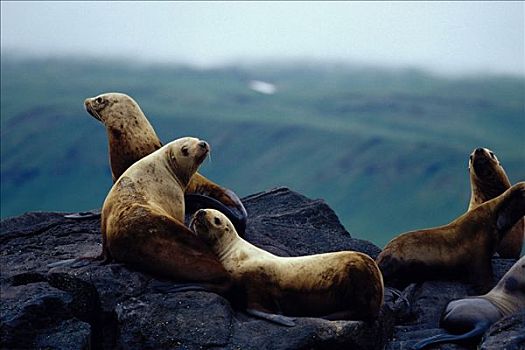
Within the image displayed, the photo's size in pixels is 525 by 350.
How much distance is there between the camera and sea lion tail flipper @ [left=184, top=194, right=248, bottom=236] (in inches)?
337

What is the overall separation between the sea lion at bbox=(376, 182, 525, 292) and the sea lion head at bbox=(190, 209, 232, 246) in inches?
81.7

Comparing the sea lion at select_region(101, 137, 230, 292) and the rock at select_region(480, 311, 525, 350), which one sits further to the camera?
the sea lion at select_region(101, 137, 230, 292)

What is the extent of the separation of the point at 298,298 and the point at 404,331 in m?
1.27

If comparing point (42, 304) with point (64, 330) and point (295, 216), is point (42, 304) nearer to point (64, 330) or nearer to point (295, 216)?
point (64, 330)

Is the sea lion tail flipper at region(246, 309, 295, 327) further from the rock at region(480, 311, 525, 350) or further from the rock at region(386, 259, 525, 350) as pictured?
the rock at region(480, 311, 525, 350)

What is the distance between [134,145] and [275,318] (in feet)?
8.96

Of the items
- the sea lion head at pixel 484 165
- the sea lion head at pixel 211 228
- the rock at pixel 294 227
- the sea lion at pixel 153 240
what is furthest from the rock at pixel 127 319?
the sea lion head at pixel 484 165

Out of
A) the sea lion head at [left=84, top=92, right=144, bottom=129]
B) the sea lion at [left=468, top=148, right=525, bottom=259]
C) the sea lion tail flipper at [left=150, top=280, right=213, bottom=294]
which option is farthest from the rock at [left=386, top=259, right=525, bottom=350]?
the sea lion head at [left=84, top=92, right=144, bottom=129]

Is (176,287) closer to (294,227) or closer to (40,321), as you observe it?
(40,321)

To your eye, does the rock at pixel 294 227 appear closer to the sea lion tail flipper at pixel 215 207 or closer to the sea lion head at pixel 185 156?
the sea lion tail flipper at pixel 215 207

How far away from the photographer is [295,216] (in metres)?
10.4

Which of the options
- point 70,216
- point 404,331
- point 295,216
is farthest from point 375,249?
point 70,216

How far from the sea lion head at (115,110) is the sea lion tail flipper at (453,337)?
3.31m

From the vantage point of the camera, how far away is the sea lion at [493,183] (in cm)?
976
